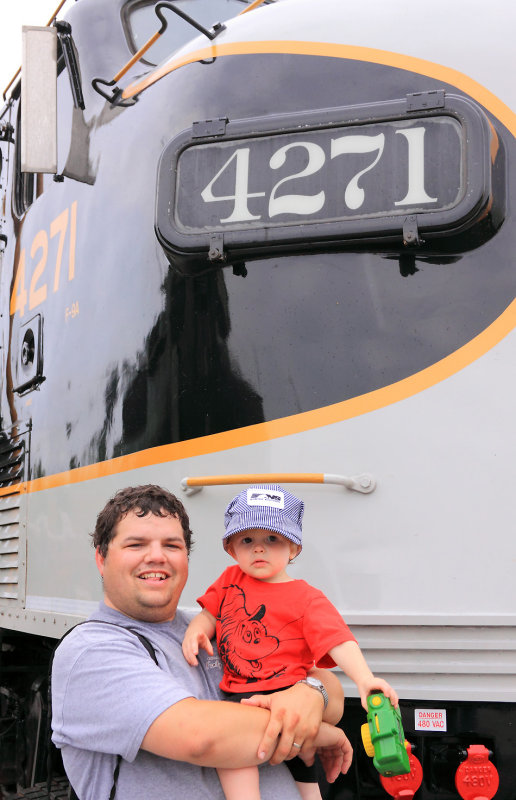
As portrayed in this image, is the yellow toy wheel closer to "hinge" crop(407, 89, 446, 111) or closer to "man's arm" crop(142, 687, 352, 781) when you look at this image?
"man's arm" crop(142, 687, 352, 781)

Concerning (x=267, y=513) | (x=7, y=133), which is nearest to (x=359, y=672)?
(x=267, y=513)

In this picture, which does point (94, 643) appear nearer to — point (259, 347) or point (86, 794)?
point (86, 794)

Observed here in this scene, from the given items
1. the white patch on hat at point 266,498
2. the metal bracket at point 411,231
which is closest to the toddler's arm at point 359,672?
the white patch on hat at point 266,498

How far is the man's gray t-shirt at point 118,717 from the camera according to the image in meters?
1.81

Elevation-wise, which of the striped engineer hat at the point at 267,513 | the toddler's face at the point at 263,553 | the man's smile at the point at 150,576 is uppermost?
the striped engineer hat at the point at 267,513

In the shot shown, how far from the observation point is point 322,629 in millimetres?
2029

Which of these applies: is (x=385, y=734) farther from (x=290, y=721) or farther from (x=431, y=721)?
(x=431, y=721)

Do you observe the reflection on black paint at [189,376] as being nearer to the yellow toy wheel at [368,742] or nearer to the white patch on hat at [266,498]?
the white patch on hat at [266,498]

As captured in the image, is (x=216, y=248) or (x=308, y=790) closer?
(x=308, y=790)

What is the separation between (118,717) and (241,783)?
292mm

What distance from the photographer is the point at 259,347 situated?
2803mm

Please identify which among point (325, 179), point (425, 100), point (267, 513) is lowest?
point (267, 513)

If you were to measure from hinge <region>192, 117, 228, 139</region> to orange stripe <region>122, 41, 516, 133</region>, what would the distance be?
285mm

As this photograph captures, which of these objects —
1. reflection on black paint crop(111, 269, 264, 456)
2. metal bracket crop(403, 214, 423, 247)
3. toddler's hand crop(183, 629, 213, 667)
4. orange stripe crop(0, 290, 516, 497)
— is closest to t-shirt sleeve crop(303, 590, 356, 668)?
toddler's hand crop(183, 629, 213, 667)
